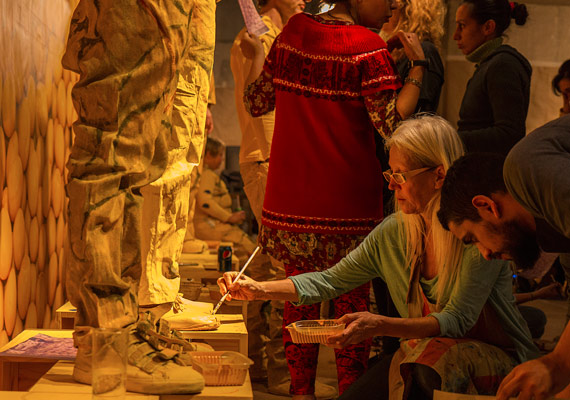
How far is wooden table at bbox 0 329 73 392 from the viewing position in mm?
1996

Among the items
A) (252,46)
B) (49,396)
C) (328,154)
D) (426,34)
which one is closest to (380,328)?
(328,154)

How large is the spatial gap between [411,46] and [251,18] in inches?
22.0

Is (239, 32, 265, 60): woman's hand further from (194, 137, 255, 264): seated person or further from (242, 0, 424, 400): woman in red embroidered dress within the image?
(194, 137, 255, 264): seated person

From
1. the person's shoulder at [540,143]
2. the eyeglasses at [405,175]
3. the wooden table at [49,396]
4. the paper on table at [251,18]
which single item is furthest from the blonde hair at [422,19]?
the wooden table at [49,396]

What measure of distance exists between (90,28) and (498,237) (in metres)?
1.01

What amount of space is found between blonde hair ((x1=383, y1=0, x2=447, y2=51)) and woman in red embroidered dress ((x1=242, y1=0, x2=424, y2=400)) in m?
0.50

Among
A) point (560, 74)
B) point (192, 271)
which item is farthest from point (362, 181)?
point (560, 74)

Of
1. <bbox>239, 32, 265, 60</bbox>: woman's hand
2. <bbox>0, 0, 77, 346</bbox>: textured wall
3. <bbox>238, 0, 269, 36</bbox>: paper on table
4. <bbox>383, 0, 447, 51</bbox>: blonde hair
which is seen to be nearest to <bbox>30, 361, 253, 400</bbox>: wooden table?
<bbox>0, 0, 77, 346</bbox>: textured wall

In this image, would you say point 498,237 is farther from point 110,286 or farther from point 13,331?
point 13,331

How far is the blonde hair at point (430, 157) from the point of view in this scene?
6.82 feet

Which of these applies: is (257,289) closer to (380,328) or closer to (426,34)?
(380,328)

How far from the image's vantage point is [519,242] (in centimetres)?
163

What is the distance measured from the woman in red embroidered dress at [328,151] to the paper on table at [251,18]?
0.48ft

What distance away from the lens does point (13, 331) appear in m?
2.23
